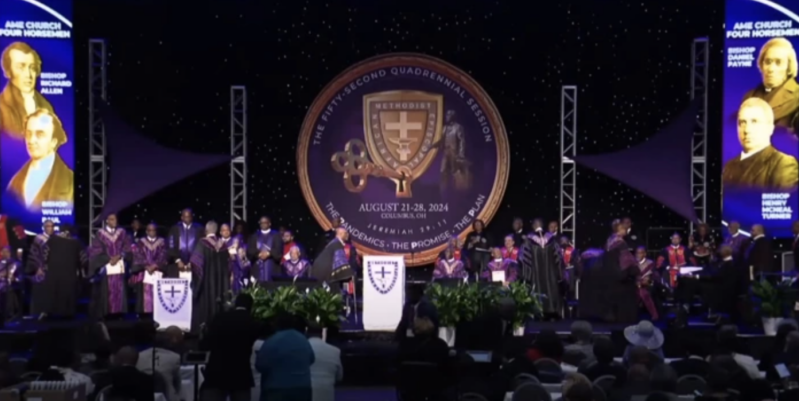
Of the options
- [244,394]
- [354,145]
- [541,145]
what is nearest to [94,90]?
[354,145]

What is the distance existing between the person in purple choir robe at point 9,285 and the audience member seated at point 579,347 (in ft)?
31.9

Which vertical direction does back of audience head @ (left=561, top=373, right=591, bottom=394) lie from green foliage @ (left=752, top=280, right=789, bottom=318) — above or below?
above

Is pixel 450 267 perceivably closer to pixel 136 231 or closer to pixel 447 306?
pixel 447 306

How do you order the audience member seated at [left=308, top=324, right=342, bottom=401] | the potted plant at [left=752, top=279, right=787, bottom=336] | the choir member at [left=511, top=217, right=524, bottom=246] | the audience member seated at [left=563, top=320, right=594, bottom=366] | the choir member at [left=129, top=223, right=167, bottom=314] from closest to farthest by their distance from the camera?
the audience member seated at [left=308, top=324, right=342, bottom=401] → the audience member seated at [left=563, top=320, right=594, bottom=366] → the potted plant at [left=752, top=279, right=787, bottom=336] → the choir member at [left=129, top=223, right=167, bottom=314] → the choir member at [left=511, top=217, right=524, bottom=246]

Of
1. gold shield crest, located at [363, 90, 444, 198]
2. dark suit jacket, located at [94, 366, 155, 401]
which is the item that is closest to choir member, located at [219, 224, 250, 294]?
gold shield crest, located at [363, 90, 444, 198]

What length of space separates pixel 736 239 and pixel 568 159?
2878 mm

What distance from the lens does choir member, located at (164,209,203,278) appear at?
19672 mm

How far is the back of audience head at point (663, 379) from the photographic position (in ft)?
32.0

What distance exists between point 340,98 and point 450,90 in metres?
1.79

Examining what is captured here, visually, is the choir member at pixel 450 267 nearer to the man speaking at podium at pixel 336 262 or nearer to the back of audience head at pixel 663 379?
the man speaking at podium at pixel 336 262

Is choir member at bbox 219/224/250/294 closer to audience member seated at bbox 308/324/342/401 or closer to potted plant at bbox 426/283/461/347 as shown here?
potted plant at bbox 426/283/461/347

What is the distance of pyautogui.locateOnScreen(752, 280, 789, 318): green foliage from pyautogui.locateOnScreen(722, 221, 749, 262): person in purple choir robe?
1.41 meters

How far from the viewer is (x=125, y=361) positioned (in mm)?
10109

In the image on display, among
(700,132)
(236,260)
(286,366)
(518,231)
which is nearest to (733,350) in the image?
(286,366)
